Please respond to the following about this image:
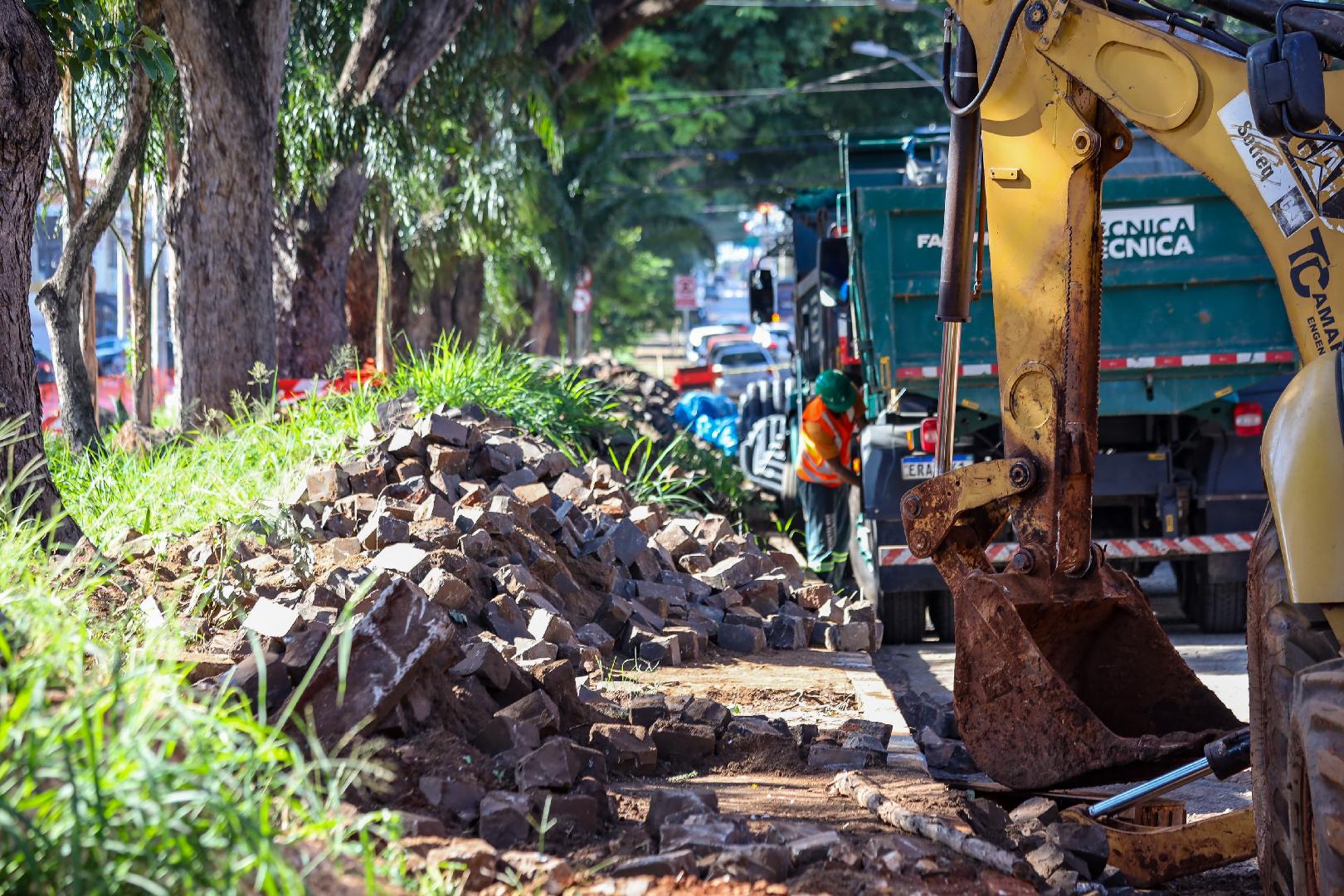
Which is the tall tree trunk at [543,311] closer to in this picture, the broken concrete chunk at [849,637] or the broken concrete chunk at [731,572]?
the broken concrete chunk at [731,572]

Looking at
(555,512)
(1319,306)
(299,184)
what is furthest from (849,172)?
(1319,306)

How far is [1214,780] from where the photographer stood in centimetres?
591

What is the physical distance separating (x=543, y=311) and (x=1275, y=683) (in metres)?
28.0

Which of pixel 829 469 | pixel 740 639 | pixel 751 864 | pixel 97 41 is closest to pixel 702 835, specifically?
pixel 751 864

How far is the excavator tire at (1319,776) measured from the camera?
3.05 meters

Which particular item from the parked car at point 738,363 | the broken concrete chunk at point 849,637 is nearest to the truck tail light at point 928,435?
the broken concrete chunk at point 849,637

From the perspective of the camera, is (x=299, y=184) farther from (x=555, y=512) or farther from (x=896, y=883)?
(x=896, y=883)

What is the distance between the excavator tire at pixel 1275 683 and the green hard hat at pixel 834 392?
250 inches

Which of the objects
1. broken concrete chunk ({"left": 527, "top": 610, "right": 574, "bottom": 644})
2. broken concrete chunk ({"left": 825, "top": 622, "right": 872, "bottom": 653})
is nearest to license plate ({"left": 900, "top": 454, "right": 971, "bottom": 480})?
broken concrete chunk ({"left": 825, "top": 622, "right": 872, "bottom": 653})

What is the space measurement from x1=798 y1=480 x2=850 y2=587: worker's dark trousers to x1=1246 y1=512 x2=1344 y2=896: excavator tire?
679 cm

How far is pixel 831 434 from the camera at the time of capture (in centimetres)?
1016

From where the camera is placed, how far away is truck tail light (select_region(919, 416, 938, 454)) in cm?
882

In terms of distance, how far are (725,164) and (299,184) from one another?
19.9 meters

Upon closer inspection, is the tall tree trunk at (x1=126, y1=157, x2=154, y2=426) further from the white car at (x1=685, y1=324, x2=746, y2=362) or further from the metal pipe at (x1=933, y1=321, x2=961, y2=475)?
the white car at (x1=685, y1=324, x2=746, y2=362)
